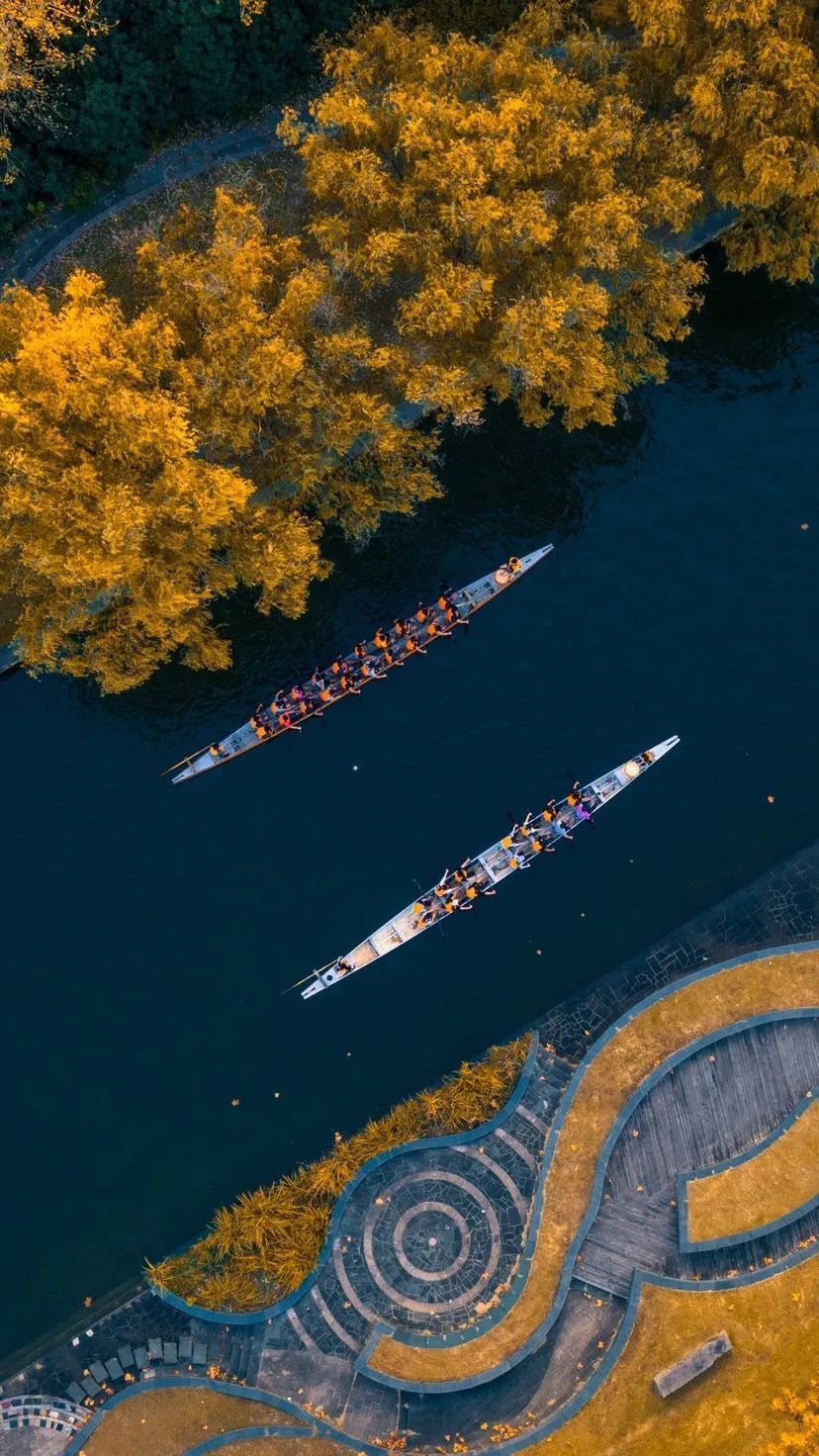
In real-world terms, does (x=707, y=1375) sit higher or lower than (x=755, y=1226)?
lower

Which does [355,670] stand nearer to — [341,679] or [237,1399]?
[341,679]

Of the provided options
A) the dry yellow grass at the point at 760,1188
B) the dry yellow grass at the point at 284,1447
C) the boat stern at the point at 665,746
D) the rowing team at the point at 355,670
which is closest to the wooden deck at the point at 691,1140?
the dry yellow grass at the point at 760,1188

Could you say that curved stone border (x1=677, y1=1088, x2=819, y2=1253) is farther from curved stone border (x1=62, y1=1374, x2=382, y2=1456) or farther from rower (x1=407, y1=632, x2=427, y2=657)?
rower (x1=407, y1=632, x2=427, y2=657)

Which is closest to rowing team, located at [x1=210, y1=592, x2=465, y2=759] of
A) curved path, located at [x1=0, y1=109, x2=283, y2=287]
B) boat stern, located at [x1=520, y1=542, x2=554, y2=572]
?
boat stern, located at [x1=520, y1=542, x2=554, y2=572]

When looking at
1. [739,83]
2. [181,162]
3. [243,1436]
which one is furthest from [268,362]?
[243,1436]

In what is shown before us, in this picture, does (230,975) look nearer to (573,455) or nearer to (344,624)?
(344,624)

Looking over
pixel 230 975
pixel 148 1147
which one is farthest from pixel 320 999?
pixel 148 1147
